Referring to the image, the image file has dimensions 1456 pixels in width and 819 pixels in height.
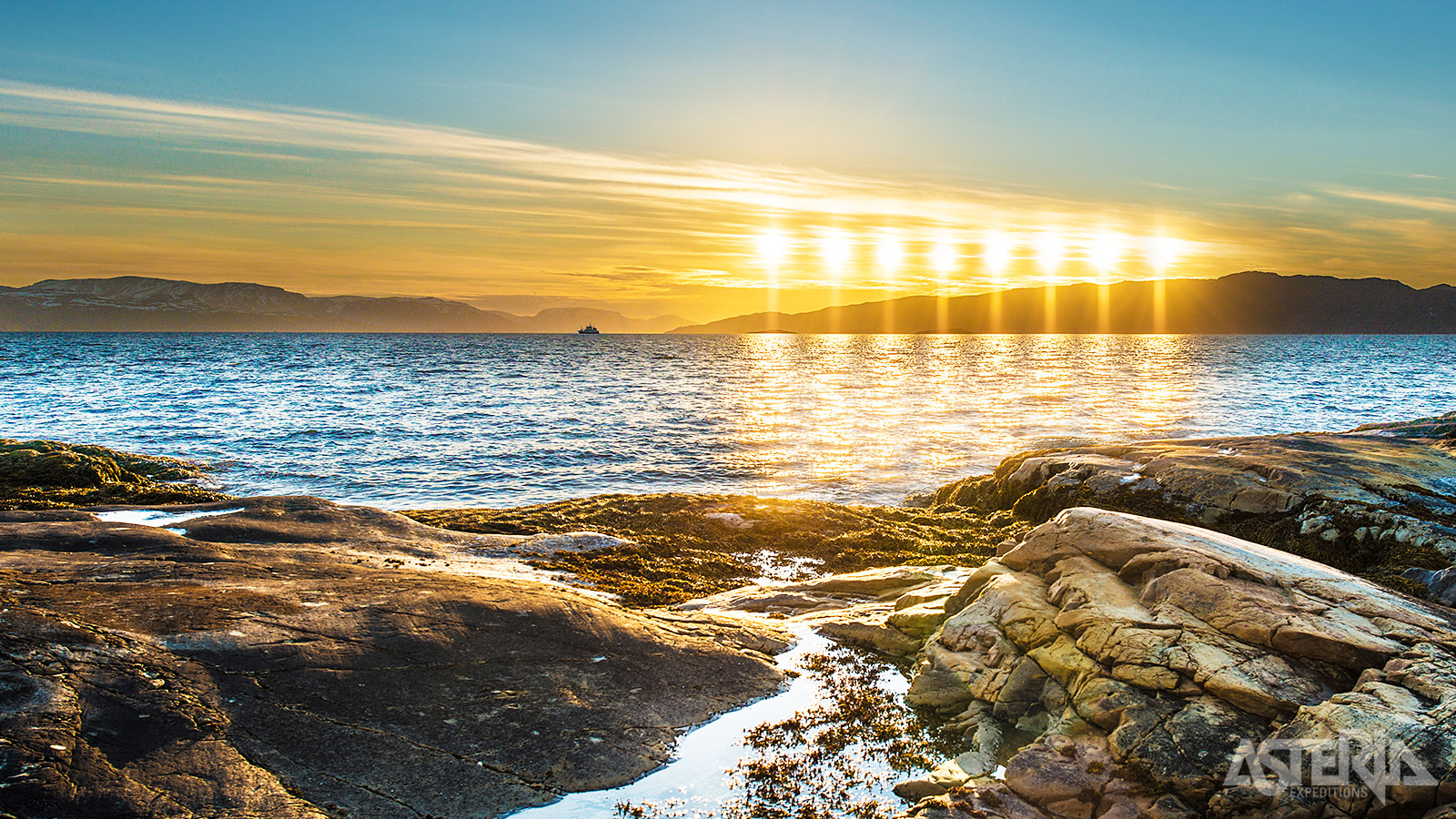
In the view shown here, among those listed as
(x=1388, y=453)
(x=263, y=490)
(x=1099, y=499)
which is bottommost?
(x=263, y=490)

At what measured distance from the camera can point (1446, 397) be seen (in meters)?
52.8

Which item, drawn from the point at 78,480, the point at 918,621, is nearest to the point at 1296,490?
the point at 918,621

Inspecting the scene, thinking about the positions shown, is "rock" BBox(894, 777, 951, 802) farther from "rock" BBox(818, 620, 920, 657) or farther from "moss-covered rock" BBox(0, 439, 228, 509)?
"moss-covered rock" BBox(0, 439, 228, 509)

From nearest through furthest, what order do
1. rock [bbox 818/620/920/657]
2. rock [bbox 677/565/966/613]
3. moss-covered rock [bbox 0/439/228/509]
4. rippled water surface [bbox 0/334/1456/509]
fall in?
rock [bbox 818/620/920/657] < rock [bbox 677/565/966/613] < moss-covered rock [bbox 0/439/228/509] < rippled water surface [bbox 0/334/1456/509]

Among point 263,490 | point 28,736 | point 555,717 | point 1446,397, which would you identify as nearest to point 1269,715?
point 555,717

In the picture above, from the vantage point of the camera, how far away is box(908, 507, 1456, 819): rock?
638cm

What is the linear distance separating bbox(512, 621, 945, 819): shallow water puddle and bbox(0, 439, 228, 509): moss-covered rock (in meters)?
18.5

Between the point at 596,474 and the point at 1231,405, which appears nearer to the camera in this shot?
the point at 596,474

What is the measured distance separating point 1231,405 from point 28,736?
57619 millimetres

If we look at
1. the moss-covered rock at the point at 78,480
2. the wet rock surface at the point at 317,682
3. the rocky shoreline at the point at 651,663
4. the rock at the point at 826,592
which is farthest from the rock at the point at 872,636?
the moss-covered rock at the point at 78,480

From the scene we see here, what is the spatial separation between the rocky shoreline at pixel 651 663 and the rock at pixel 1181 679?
1.1 inches

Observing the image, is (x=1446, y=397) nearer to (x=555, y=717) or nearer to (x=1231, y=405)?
(x=1231, y=405)

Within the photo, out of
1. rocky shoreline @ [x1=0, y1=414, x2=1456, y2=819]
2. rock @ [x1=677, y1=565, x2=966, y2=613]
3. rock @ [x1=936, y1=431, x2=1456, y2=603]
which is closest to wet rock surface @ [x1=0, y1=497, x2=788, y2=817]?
rocky shoreline @ [x1=0, y1=414, x2=1456, y2=819]

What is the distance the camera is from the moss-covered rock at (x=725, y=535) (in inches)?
611
